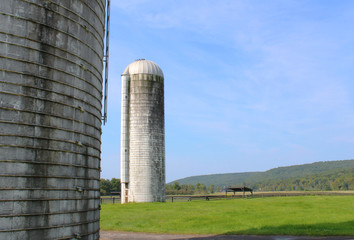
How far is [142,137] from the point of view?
40.4 metres

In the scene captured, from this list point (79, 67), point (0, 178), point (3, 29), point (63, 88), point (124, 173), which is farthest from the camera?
point (124, 173)

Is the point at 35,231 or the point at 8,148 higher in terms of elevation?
the point at 8,148

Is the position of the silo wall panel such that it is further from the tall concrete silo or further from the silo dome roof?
the silo dome roof

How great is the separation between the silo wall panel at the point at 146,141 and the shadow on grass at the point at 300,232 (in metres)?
20.8

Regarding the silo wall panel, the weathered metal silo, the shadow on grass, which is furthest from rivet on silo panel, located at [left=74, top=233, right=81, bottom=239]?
the silo wall panel

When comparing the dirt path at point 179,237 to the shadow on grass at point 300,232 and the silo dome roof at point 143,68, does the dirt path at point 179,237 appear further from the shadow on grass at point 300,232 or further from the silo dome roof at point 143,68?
the silo dome roof at point 143,68

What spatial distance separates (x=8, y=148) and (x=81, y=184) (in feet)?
9.32

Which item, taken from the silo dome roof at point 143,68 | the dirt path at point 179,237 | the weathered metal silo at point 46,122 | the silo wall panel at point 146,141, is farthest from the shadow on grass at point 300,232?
the silo dome roof at point 143,68

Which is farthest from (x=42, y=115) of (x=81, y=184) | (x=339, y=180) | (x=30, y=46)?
(x=339, y=180)

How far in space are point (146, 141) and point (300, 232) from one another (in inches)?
943

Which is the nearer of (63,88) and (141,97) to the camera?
(63,88)

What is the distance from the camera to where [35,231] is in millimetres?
9102

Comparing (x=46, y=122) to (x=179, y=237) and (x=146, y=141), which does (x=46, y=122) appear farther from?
(x=146, y=141)

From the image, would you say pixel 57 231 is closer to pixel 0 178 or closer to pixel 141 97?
pixel 0 178
